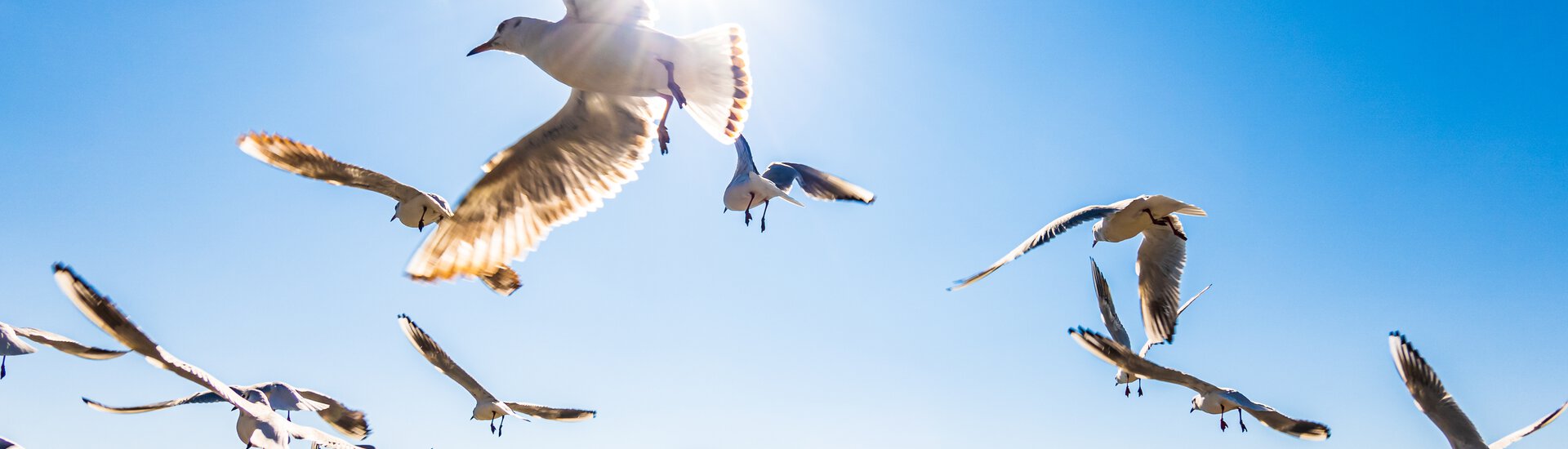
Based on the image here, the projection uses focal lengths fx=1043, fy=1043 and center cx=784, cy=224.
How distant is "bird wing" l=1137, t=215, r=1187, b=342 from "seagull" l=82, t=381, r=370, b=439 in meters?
5.47

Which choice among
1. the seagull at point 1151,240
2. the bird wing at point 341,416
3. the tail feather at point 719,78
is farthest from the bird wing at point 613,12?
the bird wing at point 341,416

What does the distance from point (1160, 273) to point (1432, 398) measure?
1962 mm

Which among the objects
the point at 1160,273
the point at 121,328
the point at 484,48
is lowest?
the point at 121,328

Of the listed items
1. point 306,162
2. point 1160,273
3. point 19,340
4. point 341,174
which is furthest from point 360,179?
point 1160,273

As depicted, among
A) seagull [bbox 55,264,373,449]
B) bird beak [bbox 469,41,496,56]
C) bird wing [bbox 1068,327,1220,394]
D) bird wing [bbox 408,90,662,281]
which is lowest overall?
seagull [bbox 55,264,373,449]

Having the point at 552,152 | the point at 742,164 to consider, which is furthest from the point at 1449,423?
the point at 552,152

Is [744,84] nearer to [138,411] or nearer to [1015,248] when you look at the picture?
[1015,248]

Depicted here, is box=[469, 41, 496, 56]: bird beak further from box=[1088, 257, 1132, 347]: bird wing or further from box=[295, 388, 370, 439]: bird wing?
box=[1088, 257, 1132, 347]: bird wing

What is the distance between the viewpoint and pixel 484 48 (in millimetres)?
5352

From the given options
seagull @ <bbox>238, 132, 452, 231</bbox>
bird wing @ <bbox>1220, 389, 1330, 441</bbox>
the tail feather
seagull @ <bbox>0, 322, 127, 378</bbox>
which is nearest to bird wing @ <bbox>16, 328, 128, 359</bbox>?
seagull @ <bbox>0, 322, 127, 378</bbox>

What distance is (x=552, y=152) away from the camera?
5.64m

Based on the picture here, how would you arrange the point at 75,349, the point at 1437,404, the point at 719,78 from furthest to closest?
the point at 1437,404 < the point at 719,78 < the point at 75,349

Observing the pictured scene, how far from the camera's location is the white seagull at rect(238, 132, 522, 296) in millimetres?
4922

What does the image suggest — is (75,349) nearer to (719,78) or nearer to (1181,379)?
(719,78)
